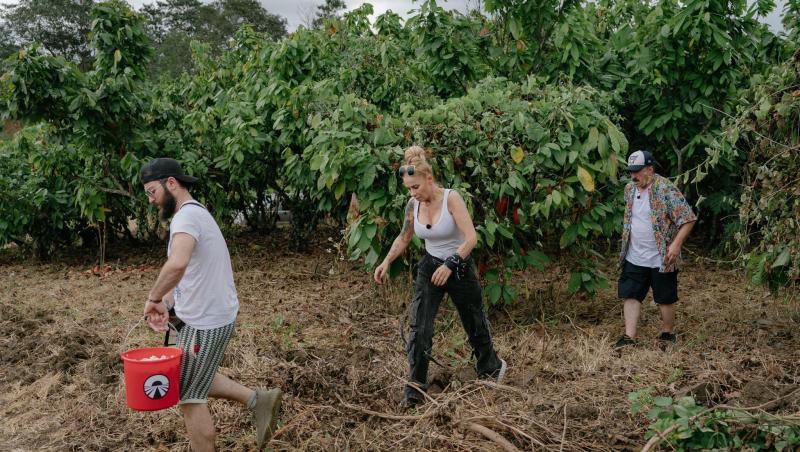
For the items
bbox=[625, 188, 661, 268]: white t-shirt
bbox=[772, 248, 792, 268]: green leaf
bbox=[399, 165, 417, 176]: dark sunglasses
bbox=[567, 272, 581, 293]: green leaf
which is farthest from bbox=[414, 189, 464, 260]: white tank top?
bbox=[772, 248, 792, 268]: green leaf

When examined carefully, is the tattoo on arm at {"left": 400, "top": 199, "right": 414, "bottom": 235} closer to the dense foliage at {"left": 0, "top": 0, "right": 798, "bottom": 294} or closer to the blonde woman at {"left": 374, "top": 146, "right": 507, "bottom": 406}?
the blonde woman at {"left": 374, "top": 146, "right": 507, "bottom": 406}

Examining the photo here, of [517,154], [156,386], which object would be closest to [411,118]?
[517,154]

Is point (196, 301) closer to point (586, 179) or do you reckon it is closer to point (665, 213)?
point (586, 179)

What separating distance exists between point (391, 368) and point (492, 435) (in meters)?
1.45

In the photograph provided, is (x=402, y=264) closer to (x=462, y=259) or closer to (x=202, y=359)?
(x=462, y=259)

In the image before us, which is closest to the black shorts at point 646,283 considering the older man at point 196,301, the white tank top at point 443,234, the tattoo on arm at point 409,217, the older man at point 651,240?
the older man at point 651,240

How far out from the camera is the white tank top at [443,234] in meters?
4.14

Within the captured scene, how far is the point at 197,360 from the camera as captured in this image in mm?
3449

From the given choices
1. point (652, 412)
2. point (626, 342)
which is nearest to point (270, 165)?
point (626, 342)

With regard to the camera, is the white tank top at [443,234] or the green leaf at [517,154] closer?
the white tank top at [443,234]

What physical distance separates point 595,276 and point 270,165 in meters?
4.98

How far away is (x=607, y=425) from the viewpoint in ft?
11.9

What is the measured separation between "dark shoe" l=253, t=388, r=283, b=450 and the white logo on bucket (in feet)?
2.13

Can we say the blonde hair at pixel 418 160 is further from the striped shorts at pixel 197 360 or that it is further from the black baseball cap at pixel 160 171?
the striped shorts at pixel 197 360
